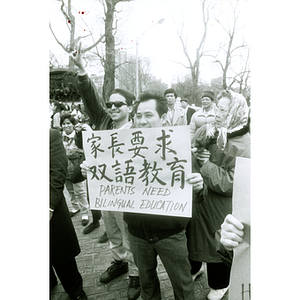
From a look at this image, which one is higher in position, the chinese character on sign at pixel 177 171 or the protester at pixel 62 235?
the chinese character on sign at pixel 177 171

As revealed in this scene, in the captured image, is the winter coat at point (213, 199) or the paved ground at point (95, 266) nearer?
the winter coat at point (213, 199)

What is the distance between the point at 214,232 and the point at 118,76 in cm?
116

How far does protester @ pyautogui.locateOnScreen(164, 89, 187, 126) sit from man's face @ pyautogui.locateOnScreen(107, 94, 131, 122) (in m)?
0.26

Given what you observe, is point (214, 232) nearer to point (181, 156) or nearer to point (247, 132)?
point (181, 156)

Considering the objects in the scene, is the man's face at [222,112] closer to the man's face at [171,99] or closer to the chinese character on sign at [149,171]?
the man's face at [171,99]

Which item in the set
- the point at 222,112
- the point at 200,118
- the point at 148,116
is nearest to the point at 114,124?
the point at 148,116

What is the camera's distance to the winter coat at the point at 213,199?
181 cm

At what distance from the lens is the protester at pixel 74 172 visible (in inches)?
77.7

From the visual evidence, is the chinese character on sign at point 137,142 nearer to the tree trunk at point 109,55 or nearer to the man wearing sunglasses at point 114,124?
the man wearing sunglasses at point 114,124

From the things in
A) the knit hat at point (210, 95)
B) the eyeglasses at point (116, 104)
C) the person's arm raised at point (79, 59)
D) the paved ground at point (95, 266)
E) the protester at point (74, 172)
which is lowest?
the paved ground at point (95, 266)

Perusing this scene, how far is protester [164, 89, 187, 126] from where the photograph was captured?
5.94 ft

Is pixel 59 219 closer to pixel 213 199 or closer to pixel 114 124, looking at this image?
pixel 114 124

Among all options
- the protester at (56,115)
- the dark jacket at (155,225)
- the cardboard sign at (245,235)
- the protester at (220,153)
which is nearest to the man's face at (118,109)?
the protester at (56,115)

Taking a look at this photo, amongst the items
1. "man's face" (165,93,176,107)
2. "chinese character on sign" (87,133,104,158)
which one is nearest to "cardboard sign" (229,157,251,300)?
"man's face" (165,93,176,107)
